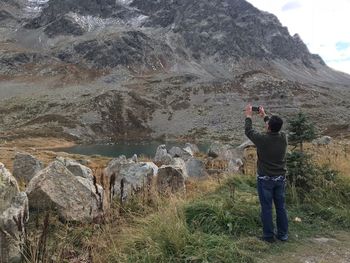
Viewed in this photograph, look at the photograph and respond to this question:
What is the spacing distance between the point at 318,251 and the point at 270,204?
1.42m

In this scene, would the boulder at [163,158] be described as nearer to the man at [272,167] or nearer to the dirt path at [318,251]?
the man at [272,167]

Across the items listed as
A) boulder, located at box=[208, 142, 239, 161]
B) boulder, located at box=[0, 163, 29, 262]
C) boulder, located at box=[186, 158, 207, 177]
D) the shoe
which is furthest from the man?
boulder, located at box=[208, 142, 239, 161]

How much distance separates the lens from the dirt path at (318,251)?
28.8 ft

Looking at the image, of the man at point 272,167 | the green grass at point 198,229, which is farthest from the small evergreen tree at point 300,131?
the man at point 272,167

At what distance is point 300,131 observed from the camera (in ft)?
46.5

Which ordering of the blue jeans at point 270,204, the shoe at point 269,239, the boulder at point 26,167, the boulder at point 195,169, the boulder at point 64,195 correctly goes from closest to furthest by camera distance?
the shoe at point 269,239
the blue jeans at point 270,204
the boulder at point 64,195
the boulder at point 26,167
the boulder at point 195,169

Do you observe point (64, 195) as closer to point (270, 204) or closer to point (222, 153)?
point (270, 204)

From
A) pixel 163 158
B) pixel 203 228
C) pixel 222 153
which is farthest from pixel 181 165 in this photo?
pixel 222 153

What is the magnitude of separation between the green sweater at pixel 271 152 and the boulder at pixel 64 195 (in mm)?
4033

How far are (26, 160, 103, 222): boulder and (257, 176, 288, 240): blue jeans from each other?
13.1ft

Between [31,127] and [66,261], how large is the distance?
15931cm

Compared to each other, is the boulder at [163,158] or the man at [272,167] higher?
the man at [272,167]

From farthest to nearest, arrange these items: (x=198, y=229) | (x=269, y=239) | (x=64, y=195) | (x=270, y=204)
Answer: (x=64, y=195) → (x=270, y=204) → (x=269, y=239) → (x=198, y=229)

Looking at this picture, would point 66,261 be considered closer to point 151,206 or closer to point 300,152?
point 151,206
